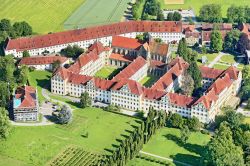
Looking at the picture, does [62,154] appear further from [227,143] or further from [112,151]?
[227,143]

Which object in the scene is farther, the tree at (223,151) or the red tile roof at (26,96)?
the red tile roof at (26,96)

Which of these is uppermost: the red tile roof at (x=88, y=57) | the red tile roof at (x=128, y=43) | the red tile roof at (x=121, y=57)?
the red tile roof at (x=128, y=43)

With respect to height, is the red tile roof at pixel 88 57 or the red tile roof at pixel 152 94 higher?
the red tile roof at pixel 88 57

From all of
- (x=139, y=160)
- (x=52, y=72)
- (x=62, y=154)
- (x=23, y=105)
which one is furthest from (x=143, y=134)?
(x=52, y=72)

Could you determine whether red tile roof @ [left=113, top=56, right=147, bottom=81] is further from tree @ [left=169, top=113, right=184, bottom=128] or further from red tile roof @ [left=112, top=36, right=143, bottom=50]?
tree @ [left=169, top=113, right=184, bottom=128]

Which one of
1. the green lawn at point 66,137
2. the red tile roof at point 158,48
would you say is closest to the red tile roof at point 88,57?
the red tile roof at point 158,48

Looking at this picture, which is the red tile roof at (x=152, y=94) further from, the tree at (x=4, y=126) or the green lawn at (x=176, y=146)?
the tree at (x=4, y=126)

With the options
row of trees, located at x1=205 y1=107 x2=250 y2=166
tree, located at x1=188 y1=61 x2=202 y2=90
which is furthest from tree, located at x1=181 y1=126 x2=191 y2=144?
tree, located at x1=188 y1=61 x2=202 y2=90
